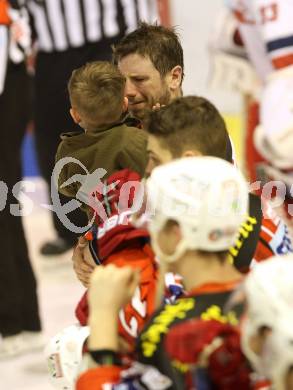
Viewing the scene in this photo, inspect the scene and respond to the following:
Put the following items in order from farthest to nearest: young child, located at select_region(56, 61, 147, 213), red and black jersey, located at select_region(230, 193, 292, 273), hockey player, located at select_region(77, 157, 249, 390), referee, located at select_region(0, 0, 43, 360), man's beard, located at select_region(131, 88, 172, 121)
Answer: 1. referee, located at select_region(0, 0, 43, 360)
2. man's beard, located at select_region(131, 88, 172, 121)
3. young child, located at select_region(56, 61, 147, 213)
4. red and black jersey, located at select_region(230, 193, 292, 273)
5. hockey player, located at select_region(77, 157, 249, 390)

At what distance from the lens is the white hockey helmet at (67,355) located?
2.78 metres

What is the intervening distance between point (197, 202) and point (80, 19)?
12.6 feet

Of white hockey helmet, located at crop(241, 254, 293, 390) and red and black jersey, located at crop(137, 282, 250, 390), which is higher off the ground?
white hockey helmet, located at crop(241, 254, 293, 390)

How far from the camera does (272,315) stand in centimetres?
183

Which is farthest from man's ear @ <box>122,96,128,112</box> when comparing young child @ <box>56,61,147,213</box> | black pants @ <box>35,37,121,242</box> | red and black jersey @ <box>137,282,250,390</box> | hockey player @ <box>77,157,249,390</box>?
black pants @ <box>35,37,121,242</box>

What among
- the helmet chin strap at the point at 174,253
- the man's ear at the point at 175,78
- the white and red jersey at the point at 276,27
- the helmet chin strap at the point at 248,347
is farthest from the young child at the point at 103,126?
the white and red jersey at the point at 276,27

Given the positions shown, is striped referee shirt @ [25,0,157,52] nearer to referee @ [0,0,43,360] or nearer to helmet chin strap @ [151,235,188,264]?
referee @ [0,0,43,360]

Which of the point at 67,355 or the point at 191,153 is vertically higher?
the point at 191,153

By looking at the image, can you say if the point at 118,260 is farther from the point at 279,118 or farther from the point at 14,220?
the point at 14,220

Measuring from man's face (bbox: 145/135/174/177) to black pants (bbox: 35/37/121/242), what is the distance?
10.7 feet

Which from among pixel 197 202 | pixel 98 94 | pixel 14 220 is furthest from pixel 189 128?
pixel 14 220

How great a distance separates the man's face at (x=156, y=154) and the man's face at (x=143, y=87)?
Result: 59 cm

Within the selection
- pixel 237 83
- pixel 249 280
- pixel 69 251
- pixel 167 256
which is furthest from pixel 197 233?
pixel 69 251

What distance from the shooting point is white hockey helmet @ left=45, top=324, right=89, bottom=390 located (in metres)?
2.78
